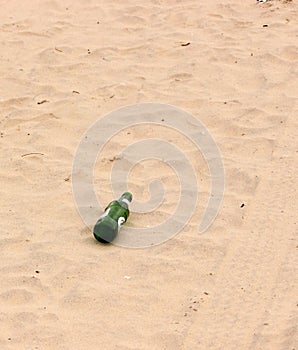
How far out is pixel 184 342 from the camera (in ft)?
10.6

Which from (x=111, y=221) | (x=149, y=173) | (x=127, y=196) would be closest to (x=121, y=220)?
(x=111, y=221)

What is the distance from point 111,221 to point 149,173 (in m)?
0.65

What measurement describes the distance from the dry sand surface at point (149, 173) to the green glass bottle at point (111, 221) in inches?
3.0

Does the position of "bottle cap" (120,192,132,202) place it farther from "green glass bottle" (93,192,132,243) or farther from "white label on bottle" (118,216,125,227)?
"white label on bottle" (118,216,125,227)

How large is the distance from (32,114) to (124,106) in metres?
0.65

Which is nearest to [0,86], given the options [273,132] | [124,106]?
[124,106]

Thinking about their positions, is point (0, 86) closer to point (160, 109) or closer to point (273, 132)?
point (160, 109)

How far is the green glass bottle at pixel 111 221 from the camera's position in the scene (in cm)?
389

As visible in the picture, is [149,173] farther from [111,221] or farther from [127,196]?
[111,221]

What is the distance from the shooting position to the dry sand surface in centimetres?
335

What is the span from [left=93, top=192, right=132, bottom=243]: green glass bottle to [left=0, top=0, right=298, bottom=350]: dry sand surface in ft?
0.25

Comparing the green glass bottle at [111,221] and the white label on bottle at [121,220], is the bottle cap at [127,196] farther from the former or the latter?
the white label on bottle at [121,220]

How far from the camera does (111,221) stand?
12.9 feet

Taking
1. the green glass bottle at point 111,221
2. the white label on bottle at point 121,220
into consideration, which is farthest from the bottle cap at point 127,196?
the white label on bottle at point 121,220
